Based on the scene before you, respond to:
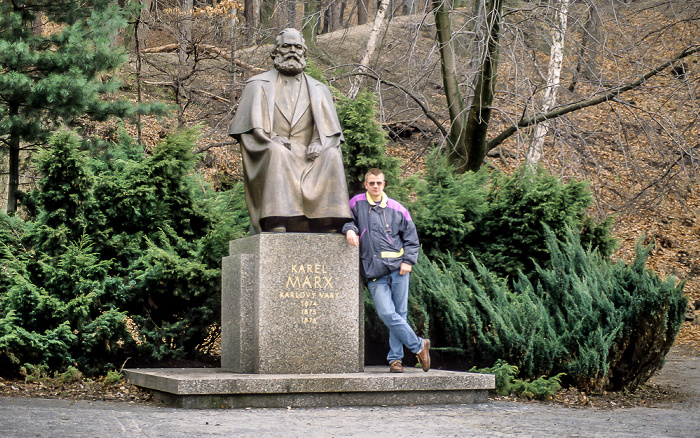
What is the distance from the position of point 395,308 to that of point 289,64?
2.49m

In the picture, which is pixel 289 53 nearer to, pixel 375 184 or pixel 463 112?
pixel 375 184

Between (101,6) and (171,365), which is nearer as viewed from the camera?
(171,365)

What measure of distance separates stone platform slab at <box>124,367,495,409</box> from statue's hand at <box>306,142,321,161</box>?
2041 mm

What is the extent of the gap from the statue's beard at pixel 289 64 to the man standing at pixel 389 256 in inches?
49.5

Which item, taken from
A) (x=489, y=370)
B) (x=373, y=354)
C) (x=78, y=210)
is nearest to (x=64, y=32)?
(x=78, y=210)

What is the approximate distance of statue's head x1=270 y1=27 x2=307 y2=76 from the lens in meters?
7.61

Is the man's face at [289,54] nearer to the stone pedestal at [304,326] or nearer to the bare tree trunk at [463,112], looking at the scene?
the stone pedestal at [304,326]

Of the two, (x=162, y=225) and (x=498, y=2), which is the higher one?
(x=498, y=2)

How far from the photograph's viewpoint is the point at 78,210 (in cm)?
844

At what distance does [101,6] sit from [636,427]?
994 cm

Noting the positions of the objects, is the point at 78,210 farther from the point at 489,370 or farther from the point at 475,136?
the point at 475,136

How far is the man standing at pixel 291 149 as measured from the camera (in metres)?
7.26

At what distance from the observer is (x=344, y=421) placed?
18.3 feet

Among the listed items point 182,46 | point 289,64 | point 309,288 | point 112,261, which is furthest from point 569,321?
point 182,46
